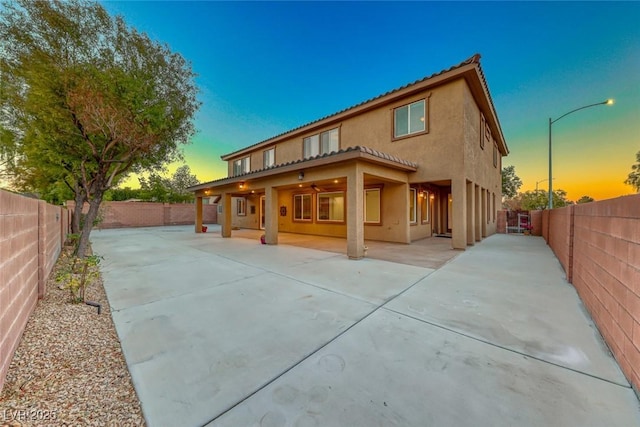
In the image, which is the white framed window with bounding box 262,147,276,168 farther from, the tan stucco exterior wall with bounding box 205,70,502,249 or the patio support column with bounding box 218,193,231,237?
the patio support column with bounding box 218,193,231,237

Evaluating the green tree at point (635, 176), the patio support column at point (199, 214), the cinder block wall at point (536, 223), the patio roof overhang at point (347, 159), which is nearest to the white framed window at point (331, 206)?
the patio roof overhang at point (347, 159)

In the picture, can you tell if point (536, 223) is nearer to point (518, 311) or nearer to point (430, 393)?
point (518, 311)

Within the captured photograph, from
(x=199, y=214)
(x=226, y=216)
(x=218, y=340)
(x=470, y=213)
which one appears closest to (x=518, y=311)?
(x=218, y=340)

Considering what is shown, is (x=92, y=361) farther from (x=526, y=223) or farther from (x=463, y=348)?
(x=526, y=223)

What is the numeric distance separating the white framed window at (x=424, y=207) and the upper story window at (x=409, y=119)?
3.64 metres

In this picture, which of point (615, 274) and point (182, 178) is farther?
point (182, 178)

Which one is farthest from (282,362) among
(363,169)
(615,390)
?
(363,169)

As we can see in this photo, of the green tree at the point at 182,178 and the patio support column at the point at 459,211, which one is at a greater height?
the green tree at the point at 182,178

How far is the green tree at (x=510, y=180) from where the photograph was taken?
93.7 ft

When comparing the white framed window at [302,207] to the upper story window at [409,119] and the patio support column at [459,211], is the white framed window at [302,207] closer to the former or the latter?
the upper story window at [409,119]

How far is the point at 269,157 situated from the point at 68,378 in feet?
51.7

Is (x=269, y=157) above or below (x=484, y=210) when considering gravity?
above

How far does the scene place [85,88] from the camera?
543 centimetres

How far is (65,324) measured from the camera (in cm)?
320
